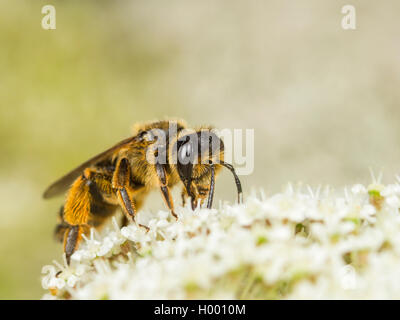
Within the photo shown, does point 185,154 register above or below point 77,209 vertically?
above

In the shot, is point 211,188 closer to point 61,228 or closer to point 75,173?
point 75,173

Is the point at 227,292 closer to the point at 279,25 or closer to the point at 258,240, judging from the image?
the point at 258,240

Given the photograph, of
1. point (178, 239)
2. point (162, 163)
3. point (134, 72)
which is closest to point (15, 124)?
point (134, 72)

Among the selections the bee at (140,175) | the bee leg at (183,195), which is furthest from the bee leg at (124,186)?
the bee leg at (183,195)

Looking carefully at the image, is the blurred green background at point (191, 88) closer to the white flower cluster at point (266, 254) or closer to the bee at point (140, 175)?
the bee at point (140, 175)

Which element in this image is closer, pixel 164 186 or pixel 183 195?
pixel 164 186

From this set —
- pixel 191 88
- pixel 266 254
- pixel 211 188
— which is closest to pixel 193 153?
pixel 211 188

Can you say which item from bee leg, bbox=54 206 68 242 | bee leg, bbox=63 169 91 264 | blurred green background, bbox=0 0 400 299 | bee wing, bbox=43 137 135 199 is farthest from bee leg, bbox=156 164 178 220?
blurred green background, bbox=0 0 400 299
